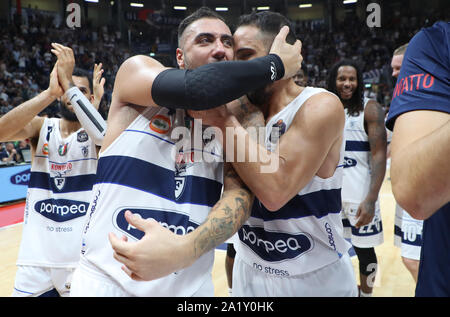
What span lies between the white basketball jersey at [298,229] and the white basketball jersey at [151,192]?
374 mm

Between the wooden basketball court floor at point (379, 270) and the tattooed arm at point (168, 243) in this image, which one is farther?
the wooden basketball court floor at point (379, 270)

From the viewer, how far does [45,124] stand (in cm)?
289

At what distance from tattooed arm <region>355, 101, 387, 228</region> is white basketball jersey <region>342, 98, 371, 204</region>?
0.09 meters

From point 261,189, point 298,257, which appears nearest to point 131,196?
point 261,189

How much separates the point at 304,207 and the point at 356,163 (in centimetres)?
220

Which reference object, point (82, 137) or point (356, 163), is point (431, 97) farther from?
point (356, 163)

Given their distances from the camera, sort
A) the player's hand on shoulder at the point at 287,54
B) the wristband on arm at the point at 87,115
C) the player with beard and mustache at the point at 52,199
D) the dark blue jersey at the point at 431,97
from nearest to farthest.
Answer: the dark blue jersey at the point at 431,97 < the player's hand on shoulder at the point at 287,54 < the wristband on arm at the point at 87,115 < the player with beard and mustache at the point at 52,199

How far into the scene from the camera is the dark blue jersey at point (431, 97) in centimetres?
96

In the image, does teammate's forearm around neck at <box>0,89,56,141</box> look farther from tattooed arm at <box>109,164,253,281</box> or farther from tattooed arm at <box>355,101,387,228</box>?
tattooed arm at <box>355,101,387,228</box>

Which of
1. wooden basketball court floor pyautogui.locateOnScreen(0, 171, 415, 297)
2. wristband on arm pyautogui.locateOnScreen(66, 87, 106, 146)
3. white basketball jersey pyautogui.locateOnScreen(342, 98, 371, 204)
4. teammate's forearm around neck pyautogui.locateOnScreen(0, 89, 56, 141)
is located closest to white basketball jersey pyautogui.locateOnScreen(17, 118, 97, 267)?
teammate's forearm around neck pyautogui.locateOnScreen(0, 89, 56, 141)

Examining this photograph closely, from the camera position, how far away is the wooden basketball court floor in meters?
3.77

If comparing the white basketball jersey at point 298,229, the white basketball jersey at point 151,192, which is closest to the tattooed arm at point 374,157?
the white basketball jersey at point 298,229

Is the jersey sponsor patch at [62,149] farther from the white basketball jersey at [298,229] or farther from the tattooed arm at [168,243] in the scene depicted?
the tattooed arm at [168,243]

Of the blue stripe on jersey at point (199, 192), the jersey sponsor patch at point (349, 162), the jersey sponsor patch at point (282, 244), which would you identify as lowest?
the jersey sponsor patch at point (349, 162)
